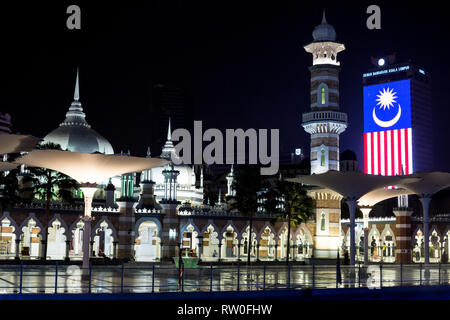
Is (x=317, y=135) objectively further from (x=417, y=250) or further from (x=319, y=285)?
(x=319, y=285)

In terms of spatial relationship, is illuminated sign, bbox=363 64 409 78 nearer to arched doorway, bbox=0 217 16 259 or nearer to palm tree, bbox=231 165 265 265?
palm tree, bbox=231 165 265 265

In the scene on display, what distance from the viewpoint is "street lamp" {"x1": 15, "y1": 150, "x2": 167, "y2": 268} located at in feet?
107

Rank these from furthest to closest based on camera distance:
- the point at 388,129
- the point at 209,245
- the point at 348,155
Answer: the point at 348,155 → the point at 388,129 → the point at 209,245

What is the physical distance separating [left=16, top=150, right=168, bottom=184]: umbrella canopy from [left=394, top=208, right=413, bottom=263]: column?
3683 centimetres

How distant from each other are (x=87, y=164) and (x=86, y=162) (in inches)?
9.5

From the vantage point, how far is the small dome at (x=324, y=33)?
64938 millimetres

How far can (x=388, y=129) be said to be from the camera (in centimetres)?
12562

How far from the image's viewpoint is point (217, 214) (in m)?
65.2

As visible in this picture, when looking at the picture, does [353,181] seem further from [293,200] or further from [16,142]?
[16,142]

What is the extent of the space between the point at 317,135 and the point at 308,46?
8.91 metres

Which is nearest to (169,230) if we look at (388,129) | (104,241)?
(104,241)

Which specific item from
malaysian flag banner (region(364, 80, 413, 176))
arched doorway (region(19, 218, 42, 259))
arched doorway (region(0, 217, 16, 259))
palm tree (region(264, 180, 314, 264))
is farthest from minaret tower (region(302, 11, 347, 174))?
malaysian flag banner (region(364, 80, 413, 176))
